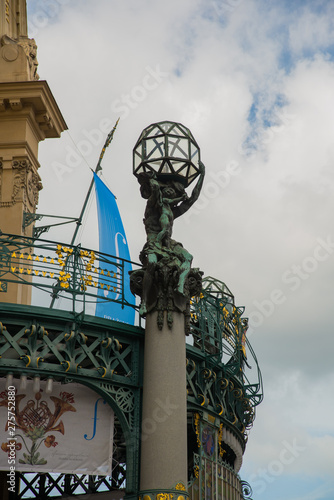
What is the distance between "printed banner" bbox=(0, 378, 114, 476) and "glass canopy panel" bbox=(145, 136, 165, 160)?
18.1ft

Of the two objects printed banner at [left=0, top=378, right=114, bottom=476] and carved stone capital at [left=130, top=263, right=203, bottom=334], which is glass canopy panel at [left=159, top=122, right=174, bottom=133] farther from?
printed banner at [left=0, top=378, right=114, bottom=476]

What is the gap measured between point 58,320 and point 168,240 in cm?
305

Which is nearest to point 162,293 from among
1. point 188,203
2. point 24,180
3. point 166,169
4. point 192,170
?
point 188,203

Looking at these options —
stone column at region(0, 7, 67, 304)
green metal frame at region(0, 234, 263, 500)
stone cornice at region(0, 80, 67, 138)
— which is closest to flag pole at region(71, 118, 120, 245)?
stone column at region(0, 7, 67, 304)

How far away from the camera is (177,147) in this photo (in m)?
19.0

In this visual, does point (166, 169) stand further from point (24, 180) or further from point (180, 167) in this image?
point (24, 180)

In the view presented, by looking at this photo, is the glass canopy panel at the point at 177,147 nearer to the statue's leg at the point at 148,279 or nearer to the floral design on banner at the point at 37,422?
the statue's leg at the point at 148,279

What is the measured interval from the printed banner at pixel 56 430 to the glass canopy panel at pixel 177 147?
18.9 ft

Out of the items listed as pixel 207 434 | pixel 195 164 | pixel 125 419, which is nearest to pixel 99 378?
pixel 125 419

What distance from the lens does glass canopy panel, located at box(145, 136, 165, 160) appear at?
18844mm

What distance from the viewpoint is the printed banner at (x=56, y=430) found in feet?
56.0

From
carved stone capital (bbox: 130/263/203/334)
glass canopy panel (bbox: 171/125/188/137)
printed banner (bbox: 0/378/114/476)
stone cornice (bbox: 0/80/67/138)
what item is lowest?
printed banner (bbox: 0/378/114/476)

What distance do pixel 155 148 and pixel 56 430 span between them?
6765 mm

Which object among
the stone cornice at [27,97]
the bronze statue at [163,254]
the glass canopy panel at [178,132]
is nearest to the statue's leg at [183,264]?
the bronze statue at [163,254]
